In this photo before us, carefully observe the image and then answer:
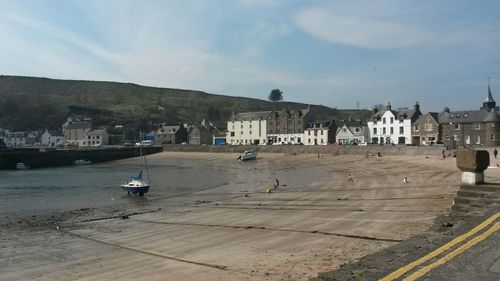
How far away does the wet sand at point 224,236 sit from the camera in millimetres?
13930

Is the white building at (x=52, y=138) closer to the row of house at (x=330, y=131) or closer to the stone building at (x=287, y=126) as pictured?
the row of house at (x=330, y=131)

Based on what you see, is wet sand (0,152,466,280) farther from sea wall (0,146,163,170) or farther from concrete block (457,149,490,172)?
sea wall (0,146,163,170)

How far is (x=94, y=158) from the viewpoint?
121 meters

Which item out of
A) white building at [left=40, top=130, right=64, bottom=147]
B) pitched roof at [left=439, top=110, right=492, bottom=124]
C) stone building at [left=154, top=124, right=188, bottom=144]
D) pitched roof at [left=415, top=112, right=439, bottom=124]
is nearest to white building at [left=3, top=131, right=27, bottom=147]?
white building at [left=40, top=130, right=64, bottom=147]

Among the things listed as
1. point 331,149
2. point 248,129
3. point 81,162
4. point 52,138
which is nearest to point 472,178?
point 331,149

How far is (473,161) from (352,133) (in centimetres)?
9672

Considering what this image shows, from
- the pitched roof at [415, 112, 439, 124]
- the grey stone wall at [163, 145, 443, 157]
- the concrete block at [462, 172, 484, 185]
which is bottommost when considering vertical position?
the grey stone wall at [163, 145, 443, 157]

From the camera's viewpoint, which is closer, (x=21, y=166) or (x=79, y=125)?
(x=21, y=166)

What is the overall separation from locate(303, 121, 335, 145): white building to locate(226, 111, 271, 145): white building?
55.3ft

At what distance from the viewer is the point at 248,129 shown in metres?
140

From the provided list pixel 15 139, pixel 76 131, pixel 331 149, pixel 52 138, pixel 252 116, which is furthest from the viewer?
pixel 15 139

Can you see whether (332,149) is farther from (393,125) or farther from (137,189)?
(137,189)

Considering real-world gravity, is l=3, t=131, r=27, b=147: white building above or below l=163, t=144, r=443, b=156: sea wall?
above

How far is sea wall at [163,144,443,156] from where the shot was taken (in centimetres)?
7205
